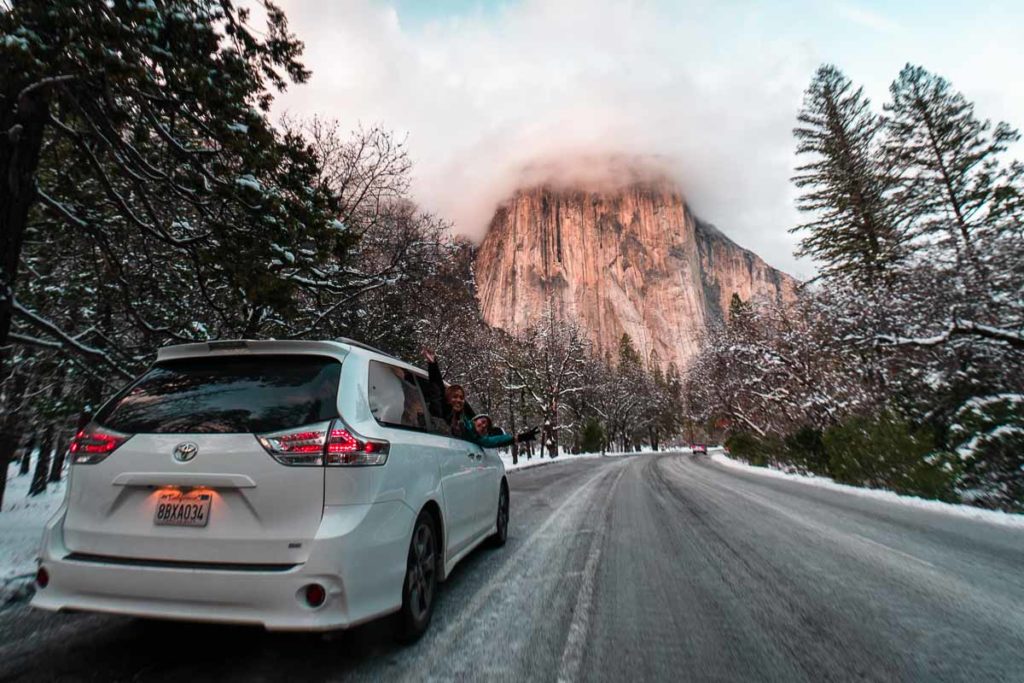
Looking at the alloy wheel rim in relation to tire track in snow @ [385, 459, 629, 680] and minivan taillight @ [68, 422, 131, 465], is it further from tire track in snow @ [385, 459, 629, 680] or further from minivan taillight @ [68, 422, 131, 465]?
minivan taillight @ [68, 422, 131, 465]

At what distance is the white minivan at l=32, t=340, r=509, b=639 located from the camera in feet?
7.73

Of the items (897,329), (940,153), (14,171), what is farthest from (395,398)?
(940,153)

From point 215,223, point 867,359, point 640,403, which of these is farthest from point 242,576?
point 640,403

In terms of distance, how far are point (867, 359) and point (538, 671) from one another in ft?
57.9

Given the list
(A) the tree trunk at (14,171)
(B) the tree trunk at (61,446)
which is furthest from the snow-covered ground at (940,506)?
(B) the tree trunk at (61,446)

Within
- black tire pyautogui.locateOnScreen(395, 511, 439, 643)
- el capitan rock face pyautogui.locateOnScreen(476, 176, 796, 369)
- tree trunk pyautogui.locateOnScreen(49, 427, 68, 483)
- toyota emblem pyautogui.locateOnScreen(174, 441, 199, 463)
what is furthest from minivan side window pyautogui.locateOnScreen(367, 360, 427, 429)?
el capitan rock face pyautogui.locateOnScreen(476, 176, 796, 369)

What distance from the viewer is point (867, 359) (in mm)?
15984

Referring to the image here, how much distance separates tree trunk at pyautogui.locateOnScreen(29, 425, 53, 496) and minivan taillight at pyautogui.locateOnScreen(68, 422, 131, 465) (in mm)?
6367

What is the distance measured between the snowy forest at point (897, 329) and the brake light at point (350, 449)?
11273mm

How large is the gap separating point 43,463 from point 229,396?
10.2m

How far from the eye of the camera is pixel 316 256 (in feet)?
20.4

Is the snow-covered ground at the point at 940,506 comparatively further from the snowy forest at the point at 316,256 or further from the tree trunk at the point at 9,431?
the tree trunk at the point at 9,431

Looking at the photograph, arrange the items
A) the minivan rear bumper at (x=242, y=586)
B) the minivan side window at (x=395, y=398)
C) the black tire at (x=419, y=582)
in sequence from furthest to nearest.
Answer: the minivan side window at (x=395, y=398) < the black tire at (x=419, y=582) < the minivan rear bumper at (x=242, y=586)

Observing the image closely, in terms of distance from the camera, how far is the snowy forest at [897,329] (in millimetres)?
10398
